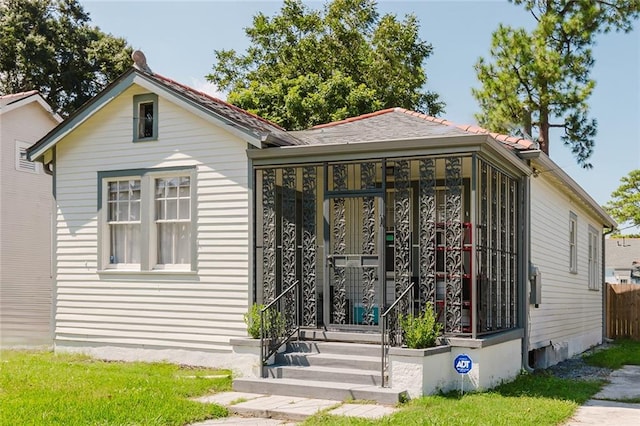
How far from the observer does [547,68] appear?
72.4 feet

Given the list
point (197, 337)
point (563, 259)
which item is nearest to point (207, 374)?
point (197, 337)

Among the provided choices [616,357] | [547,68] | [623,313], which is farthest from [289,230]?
[547,68]

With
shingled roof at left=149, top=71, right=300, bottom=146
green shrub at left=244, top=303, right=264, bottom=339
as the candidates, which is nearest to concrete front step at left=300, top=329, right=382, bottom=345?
green shrub at left=244, top=303, right=264, bottom=339

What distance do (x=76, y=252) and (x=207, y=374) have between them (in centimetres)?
344

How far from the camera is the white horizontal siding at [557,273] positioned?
11836mm

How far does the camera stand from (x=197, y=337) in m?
10.8

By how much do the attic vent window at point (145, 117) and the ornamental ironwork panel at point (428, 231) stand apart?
14.8ft

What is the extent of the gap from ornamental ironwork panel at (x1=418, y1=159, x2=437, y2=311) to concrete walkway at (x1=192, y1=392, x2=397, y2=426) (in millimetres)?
1812

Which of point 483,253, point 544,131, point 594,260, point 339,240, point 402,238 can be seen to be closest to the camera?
point 402,238

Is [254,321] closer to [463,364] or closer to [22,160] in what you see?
[463,364]

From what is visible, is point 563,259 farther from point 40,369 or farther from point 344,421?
point 40,369

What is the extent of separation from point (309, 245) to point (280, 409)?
2.90 metres

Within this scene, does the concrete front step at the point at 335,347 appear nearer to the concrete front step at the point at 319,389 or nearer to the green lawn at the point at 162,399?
the concrete front step at the point at 319,389

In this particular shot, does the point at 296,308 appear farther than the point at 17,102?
No
